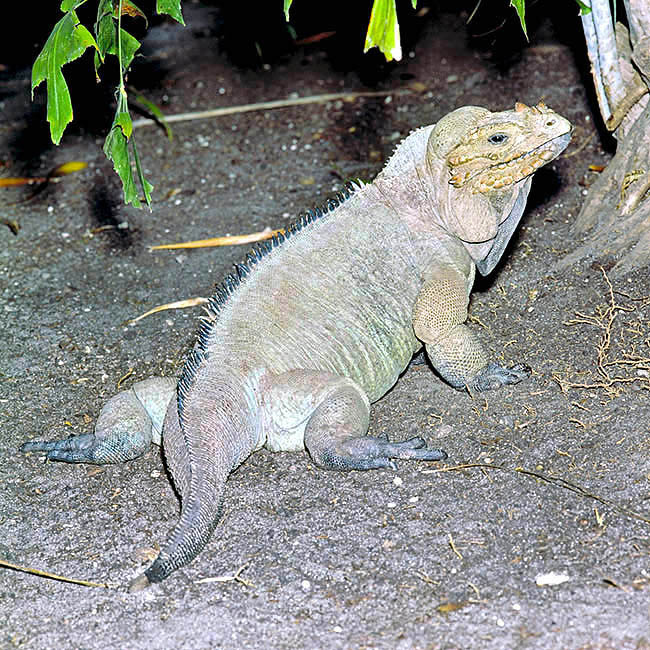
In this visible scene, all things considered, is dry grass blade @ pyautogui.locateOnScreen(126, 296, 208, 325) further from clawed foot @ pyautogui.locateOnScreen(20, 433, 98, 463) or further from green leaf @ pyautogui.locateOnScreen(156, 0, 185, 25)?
green leaf @ pyautogui.locateOnScreen(156, 0, 185, 25)

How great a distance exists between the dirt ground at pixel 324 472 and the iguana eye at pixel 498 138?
3.51 feet

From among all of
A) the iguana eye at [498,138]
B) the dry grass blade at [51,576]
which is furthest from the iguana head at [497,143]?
the dry grass blade at [51,576]

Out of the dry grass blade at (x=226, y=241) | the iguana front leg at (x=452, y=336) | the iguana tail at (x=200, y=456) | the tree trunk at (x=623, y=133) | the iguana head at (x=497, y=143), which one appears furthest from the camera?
the dry grass blade at (x=226, y=241)

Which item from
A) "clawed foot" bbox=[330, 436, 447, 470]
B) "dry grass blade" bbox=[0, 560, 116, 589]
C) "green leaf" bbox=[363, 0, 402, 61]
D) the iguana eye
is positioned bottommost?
"dry grass blade" bbox=[0, 560, 116, 589]

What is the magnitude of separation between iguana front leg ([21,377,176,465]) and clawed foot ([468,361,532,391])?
1456mm

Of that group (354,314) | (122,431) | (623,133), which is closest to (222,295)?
(354,314)

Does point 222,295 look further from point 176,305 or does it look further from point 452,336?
point 176,305

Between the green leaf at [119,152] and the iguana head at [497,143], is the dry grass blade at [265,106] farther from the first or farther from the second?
the green leaf at [119,152]

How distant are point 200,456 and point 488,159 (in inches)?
74.9

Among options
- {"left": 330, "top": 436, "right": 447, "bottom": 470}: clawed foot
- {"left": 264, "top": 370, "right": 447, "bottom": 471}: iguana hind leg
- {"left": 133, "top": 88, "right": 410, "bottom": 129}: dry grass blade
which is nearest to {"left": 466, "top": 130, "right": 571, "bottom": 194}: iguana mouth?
{"left": 264, "top": 370, "right": 447, "bottom": 471}: iguana hind leg

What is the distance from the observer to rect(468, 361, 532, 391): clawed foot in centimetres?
463

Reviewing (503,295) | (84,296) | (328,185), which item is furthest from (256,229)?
(503,295)

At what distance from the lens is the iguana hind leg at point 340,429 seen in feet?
13.7

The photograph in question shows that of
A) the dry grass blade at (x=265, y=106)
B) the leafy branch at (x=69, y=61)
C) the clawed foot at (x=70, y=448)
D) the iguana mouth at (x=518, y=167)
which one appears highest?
the leafy branch at (x=69, y=61)
